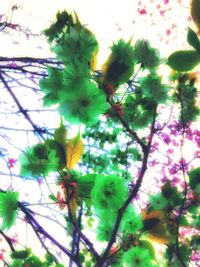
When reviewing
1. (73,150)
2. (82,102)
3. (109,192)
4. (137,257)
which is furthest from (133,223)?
(82,102)

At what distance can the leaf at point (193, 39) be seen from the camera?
802 millimetres

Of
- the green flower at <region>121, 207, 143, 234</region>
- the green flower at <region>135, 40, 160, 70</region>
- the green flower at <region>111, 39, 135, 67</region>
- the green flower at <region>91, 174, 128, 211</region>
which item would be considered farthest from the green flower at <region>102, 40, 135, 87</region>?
the green flower at <region>121, 207, 143, 234</region>

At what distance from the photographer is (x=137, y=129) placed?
168 centimetres

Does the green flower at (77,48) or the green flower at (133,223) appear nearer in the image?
the green flower at (77,48)

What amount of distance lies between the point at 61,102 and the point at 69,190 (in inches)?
13.0

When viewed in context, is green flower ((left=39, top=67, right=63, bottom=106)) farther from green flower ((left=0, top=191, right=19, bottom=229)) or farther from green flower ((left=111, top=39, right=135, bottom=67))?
green flower ((left=0, top=191, right=19, bottom=229))

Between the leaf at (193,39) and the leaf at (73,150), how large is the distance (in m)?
0.48

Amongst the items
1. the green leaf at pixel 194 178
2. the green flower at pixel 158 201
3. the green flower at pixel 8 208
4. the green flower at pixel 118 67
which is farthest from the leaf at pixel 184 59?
the green flower at pixel 158 201

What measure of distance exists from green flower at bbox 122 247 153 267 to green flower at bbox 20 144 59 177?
542 millimetres

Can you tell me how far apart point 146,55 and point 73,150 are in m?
0.49

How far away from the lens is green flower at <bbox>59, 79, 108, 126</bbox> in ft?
3.21

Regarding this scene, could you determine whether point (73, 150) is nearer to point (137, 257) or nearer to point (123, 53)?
point (123, 53)

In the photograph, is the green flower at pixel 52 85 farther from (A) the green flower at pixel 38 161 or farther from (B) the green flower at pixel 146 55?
(B) the green flower at pixel 146 55

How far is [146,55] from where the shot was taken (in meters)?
1.19
